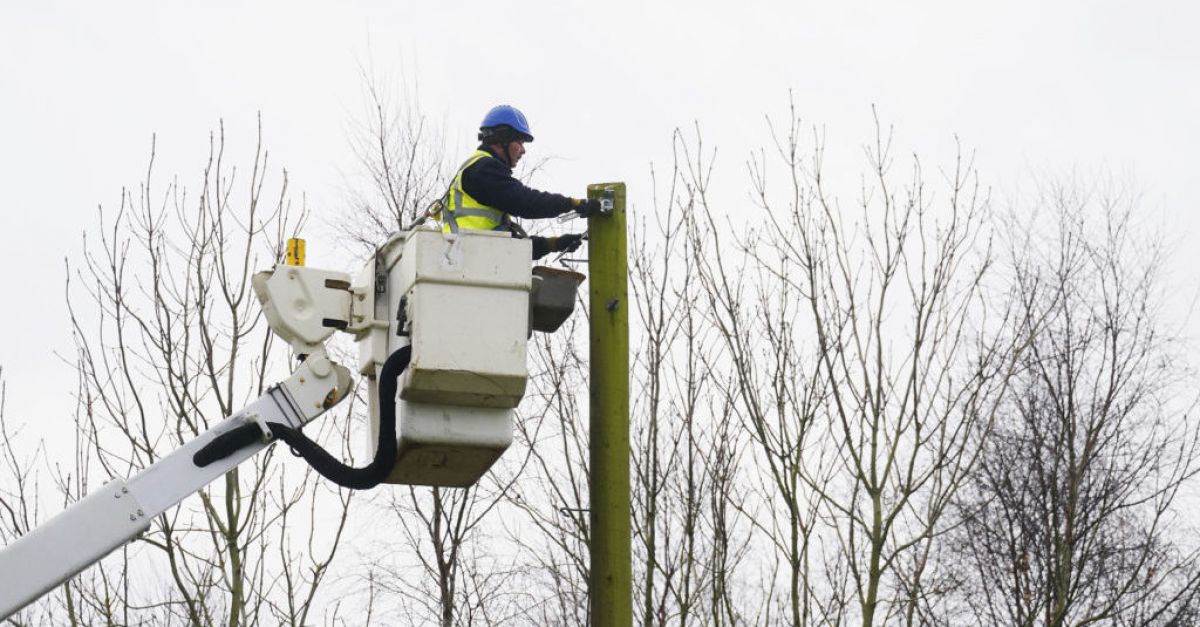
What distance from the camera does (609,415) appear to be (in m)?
5.89

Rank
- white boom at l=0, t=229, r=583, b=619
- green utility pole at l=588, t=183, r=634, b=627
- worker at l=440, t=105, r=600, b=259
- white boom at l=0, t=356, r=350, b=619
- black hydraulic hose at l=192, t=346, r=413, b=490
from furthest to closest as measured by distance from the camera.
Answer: worker at l=440, t=105, r=600, b=259
green utility pole at l=588, t=183, r=634, b=627
black hydraulic hose at l=192, t=346, r=413, b=490
white boom at l=0, t=229, r=583, b=619
white boom at l=0, t=356, r=350, b=619

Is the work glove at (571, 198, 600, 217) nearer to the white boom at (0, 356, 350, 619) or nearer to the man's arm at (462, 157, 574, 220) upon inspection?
the man's arm at (462, 157, 574, 220)

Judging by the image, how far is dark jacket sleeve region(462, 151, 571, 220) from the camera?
245 inches

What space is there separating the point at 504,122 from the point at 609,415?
5.21 ft

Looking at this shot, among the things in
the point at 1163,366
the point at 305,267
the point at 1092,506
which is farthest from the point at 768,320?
the point at 1163,366

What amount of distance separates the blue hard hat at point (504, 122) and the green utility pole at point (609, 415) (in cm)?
86

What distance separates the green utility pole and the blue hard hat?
34.0 inches

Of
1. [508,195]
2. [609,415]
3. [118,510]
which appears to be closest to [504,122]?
[508,195]

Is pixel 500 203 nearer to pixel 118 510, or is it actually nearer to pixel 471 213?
pixel 471 213

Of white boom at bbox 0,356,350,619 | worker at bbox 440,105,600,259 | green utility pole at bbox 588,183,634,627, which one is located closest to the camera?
white boom at bbox 0,356,350,619

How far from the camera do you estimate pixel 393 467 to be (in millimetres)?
5816

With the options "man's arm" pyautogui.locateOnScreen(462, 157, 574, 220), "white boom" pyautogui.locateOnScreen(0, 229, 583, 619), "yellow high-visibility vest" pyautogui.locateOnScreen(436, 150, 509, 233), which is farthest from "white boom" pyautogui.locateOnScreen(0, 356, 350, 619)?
"man's arm" pyautogui.locateOnScreen(462, 157, 574, 220)

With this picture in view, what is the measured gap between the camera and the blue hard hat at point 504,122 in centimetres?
682

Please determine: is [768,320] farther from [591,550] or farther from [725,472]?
[591,550]
